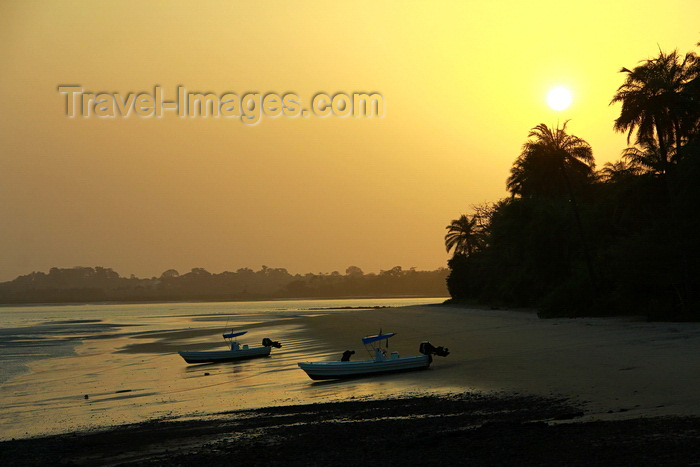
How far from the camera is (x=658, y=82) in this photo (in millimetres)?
42250

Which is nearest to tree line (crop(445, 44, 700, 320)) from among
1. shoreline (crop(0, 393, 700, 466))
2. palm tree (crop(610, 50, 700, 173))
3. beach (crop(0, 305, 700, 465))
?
palm tree (crop(610, 50, 700, 173))

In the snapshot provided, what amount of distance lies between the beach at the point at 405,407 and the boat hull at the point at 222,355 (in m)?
2.83

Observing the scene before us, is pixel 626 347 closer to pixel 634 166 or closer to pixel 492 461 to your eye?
pixel 492 461

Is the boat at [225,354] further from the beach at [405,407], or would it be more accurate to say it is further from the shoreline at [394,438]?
the shoreline at [394,438]

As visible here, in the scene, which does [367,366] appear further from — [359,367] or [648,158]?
[648,158]

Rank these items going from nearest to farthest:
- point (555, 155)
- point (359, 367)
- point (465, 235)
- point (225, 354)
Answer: point (359, 367) < point (225, 354) < point (555, 155) < point (465, 235)

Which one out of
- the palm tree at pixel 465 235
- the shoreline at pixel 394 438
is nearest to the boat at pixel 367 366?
the shoreline at pixel 394 438

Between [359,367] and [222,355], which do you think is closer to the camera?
[359,367]

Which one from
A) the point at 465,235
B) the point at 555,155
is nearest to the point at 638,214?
the point at 555,155

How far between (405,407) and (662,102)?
3293cm

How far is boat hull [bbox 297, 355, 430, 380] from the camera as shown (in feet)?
80.3

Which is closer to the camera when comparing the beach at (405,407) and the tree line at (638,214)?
the beach at (405,407)

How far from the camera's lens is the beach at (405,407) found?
40.5 feet

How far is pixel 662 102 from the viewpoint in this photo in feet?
138
